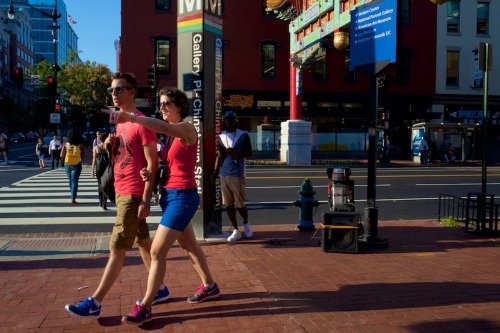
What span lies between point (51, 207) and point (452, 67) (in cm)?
3204

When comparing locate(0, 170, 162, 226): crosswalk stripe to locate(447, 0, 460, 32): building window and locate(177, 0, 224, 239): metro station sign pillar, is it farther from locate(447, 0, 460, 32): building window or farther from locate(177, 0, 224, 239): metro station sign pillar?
locate(447, 0, 460, 32): building window

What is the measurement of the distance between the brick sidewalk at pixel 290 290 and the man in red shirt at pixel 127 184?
0.30m

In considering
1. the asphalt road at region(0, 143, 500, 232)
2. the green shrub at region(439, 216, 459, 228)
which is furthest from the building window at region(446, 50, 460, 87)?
the green shrub at region(439, 216, 459, 228)

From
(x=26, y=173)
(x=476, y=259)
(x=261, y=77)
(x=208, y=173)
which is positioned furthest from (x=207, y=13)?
(x=261, y=77)

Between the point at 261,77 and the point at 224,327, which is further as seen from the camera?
the point at 261,77

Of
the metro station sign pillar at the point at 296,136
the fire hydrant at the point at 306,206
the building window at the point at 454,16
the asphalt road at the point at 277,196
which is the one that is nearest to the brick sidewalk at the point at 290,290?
the fire hydrant at the point at 306,206

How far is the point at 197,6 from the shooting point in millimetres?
7309

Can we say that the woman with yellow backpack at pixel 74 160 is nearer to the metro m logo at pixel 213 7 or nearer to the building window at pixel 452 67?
the metro m logo at pixel 213 7

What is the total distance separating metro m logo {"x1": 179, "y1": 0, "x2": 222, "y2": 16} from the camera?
7305mm

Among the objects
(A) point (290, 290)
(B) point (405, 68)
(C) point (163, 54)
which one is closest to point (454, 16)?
(B) point (405, 68)

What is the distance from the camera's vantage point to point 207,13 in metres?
7.33

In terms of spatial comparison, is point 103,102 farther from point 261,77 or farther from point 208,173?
point 208,173

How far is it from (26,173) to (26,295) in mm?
17419

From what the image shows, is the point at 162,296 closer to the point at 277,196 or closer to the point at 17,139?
the point at 277,196
